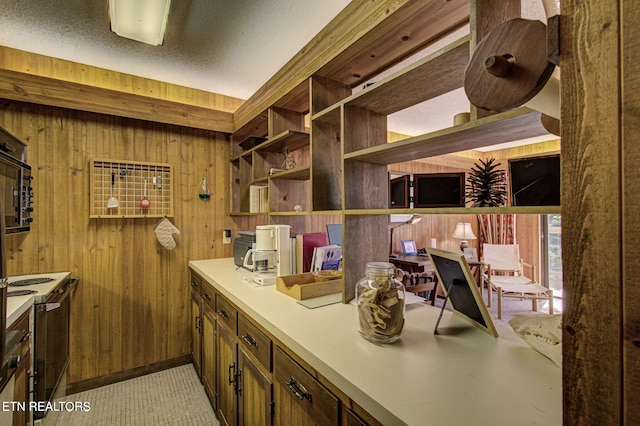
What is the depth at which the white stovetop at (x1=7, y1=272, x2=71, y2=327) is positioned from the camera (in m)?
1.38

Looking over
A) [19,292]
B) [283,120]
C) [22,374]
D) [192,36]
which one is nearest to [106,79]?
[192,36]

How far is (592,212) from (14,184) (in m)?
2.57

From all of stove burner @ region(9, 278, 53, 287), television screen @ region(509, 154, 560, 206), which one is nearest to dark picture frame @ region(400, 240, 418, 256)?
television screen @ region(509, 154, 560, 206)

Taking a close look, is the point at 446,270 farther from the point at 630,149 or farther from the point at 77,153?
the point at 77,153

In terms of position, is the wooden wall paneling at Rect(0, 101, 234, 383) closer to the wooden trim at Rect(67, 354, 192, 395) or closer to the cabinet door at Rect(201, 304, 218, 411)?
the wooden trim at Rect(67, 354, 192, 395)

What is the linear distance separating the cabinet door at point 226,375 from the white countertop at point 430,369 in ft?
1.54

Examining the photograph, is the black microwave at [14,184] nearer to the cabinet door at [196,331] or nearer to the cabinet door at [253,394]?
the cabinet door at [196,331]

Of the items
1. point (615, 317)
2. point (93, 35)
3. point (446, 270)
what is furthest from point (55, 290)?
point (615, 317)

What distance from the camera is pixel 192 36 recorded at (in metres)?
2.03

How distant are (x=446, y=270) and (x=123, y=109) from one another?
8.48ft

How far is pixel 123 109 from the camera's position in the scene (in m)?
2.37

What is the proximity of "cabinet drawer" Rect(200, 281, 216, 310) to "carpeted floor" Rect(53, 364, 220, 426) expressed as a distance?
2.39ft

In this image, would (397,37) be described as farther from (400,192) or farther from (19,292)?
(19,292)

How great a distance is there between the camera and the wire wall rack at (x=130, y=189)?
2404 mm
